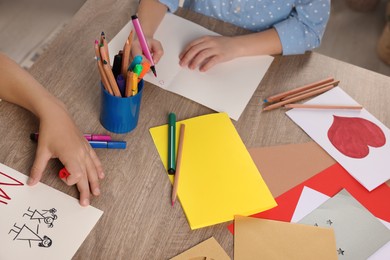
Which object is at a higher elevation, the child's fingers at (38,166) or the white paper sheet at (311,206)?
the white paper sheet at (311,206)

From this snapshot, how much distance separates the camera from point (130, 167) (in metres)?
0.78

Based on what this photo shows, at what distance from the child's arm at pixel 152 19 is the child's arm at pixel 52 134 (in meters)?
0.25

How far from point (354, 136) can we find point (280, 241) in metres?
0.30

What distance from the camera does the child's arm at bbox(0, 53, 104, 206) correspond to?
0.73 meters

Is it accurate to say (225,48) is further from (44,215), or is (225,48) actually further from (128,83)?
(44,215)

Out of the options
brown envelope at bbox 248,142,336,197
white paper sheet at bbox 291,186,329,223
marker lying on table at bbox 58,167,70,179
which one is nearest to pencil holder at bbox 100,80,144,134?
marker lying on table at bbox 58,167,70,179

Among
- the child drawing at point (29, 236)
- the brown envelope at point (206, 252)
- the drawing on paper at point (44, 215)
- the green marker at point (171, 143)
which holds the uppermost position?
the green marker at point (171, 143)

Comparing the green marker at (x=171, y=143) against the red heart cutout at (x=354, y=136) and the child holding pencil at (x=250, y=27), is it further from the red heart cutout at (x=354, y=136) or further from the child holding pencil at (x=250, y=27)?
the red heart cutout at (x=354, y=136)

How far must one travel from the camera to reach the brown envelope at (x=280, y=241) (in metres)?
0.71

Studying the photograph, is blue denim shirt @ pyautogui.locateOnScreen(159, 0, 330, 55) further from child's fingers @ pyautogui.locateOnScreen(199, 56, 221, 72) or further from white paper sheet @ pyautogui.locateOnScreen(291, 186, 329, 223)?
white paper sheet @ pyautogui.locateOnScreen(291, 186, 329, 223)

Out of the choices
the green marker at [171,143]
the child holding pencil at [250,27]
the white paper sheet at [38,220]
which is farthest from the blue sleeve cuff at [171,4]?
the white paper sheet at [38,220]

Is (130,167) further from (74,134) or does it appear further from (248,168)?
(248,168)

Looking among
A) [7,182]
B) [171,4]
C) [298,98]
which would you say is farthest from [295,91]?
[7,182]

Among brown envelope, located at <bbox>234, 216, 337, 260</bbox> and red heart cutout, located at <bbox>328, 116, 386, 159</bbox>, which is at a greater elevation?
red heart cutout, located at <bbox>328, 116, 386, 159</bbox>
